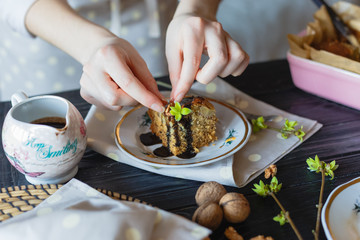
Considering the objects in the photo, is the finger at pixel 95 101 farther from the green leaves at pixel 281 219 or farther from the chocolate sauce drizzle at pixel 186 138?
the green leaves at pixel 281 219

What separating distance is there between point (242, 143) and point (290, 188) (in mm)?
129

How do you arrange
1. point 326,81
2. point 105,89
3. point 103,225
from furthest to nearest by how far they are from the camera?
1. point 326,81
2. point 105,89
3. point 103,225

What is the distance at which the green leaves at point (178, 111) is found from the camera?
0.75 m

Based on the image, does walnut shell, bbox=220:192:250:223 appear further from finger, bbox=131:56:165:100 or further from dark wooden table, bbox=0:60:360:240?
finger, bbox=131:56:165:100

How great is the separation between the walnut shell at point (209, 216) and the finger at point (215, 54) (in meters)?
0.29

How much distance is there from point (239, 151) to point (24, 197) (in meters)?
0.43

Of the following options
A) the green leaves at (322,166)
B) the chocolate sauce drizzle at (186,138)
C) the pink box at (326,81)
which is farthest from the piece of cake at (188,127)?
the pink box at (326,81)

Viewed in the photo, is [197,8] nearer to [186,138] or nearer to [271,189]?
[186,138]

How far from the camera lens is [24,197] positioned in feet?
2.08

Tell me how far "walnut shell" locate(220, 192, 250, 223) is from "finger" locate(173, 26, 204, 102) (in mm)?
262

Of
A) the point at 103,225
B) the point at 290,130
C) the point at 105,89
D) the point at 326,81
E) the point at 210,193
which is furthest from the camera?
the point at 326,81

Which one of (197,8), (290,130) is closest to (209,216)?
(290,130)

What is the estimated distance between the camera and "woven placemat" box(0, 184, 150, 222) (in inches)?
23.8

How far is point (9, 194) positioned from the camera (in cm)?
65
